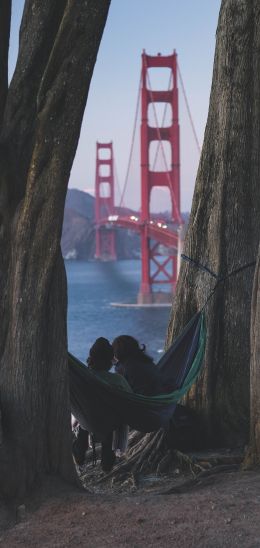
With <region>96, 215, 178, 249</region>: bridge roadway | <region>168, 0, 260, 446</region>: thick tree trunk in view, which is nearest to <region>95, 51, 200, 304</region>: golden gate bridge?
<region>96, 215, 178, 249</region>: bridge roadway

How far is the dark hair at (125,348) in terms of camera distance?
3693 millimetres

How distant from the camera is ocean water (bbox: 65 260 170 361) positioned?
4486cm

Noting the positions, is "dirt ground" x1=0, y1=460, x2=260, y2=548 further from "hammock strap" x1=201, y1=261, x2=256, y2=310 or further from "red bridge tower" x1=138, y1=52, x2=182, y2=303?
"red bridge tower" x1=138, y1=52, x2=182, y2=303

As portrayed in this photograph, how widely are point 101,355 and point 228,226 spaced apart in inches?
46.2

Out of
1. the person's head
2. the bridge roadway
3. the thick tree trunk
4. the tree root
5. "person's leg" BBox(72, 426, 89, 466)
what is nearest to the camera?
the tree root

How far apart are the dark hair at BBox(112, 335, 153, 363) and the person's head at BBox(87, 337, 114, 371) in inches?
5.9

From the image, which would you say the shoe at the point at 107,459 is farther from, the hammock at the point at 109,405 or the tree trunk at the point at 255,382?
the tree trunk at the point at 255,382

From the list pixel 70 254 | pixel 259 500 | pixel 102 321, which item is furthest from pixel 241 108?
pixel 70 254

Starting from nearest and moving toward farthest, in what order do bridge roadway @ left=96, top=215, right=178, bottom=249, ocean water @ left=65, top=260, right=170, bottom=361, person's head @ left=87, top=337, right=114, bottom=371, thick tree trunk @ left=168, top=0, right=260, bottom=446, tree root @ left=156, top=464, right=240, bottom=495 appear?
1. tree root @ left=156, top=464, right=240, bottom=495
2. person's head @ left=87, top=337, right=114, bottom=371
3. thick tree trunk @ left=168, top=0, right=260, bottom=446
4. bridge roadway @ left=96, top=215, right=178, bottom=249
5. ocean water @ left=65, top=260, right=170, bottom=361

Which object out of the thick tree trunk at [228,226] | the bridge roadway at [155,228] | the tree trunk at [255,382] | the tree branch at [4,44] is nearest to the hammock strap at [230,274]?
the thick tree trunk at [228,226]

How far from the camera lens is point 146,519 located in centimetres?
275


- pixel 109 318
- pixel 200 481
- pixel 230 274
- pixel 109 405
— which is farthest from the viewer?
pixel 109 318

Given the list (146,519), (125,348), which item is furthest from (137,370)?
(146,519)

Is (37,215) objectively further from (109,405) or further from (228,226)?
(228,226)
